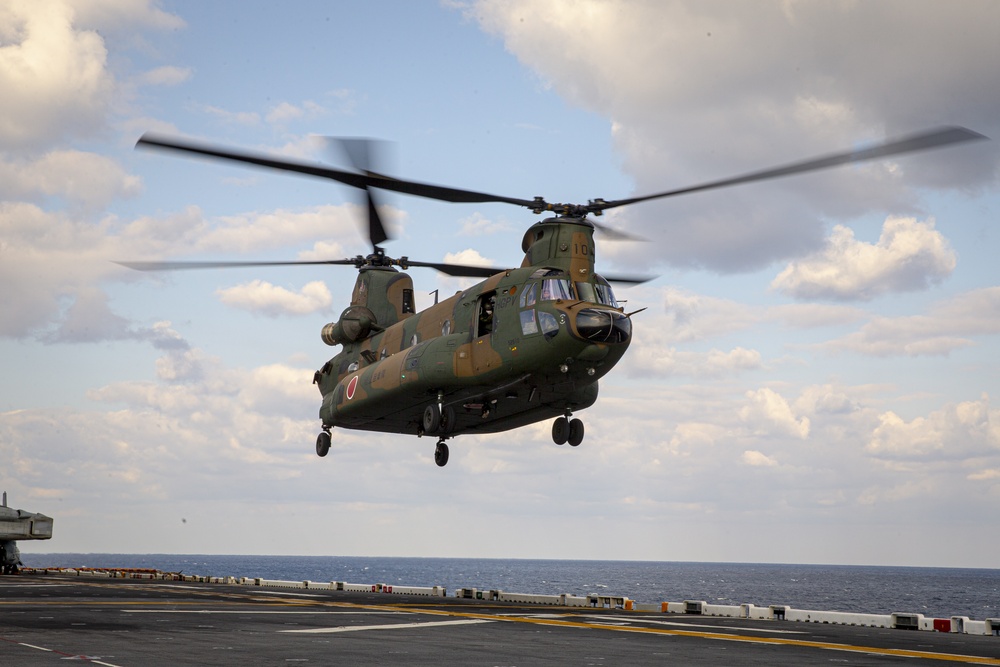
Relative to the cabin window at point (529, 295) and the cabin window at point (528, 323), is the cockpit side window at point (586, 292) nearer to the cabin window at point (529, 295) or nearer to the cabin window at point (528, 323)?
the cabin window at point (529, 295)

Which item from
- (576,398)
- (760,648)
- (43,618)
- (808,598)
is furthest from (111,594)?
(808,598)

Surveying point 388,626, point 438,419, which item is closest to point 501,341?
point 438,419

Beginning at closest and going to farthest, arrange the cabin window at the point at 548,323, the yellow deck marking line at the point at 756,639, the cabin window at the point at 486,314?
1. the yellow deck marking line at the point at 756,639
2. the cabin window at the point at 548,323
3. the cabin window at the point at 486,314

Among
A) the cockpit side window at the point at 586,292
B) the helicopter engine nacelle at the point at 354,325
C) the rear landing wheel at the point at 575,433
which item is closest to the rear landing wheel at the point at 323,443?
the helicopter engine nacelle at the point at 354,325

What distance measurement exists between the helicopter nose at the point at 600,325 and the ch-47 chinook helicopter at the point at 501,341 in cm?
3

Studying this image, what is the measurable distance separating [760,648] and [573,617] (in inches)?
387

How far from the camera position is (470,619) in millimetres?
27359

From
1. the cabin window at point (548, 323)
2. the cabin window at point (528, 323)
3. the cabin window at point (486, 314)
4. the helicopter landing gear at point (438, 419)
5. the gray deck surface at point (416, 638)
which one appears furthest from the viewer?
the helicopter landing gear at point (438, 419)

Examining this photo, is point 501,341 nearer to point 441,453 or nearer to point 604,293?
point 604,293

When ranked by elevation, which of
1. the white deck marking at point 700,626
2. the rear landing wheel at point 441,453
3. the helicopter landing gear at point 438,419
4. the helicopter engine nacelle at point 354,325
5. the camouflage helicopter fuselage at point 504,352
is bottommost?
the white deck marking at point 700,626

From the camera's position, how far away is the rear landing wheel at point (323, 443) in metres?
37.3

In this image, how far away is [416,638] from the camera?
21.7m

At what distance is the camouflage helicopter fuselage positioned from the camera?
87.1ft

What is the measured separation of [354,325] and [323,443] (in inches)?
186
